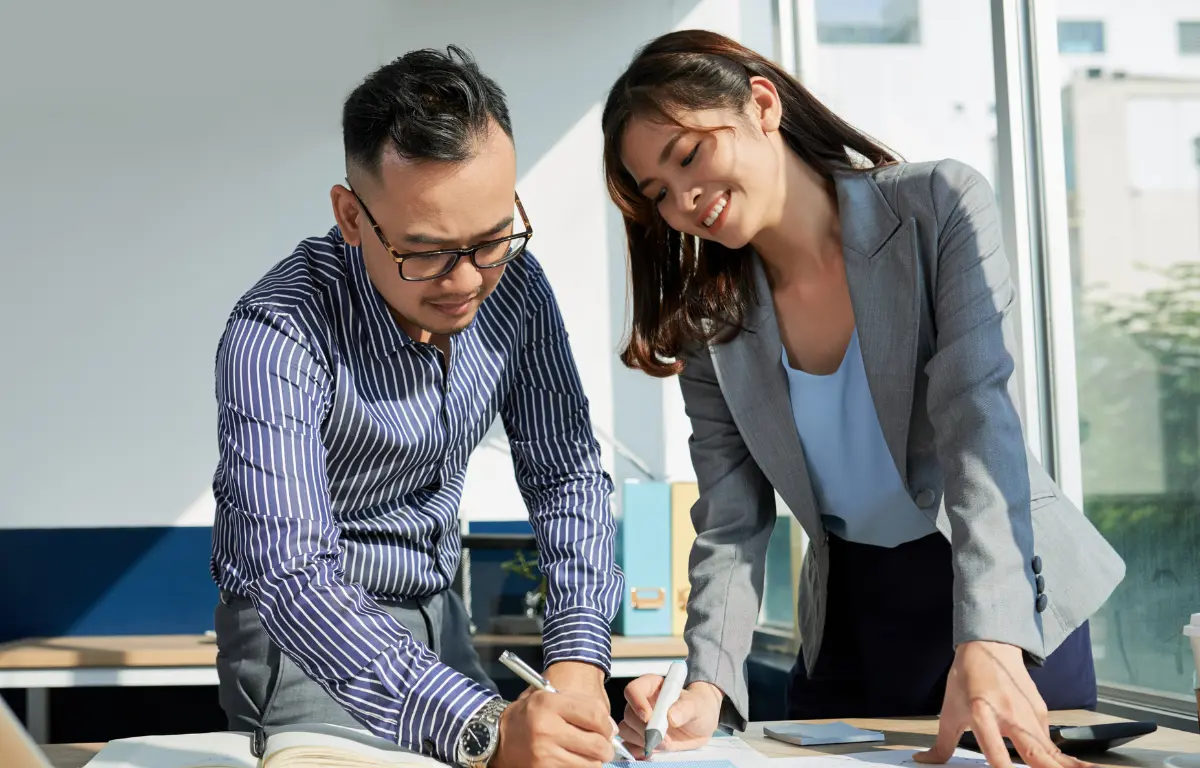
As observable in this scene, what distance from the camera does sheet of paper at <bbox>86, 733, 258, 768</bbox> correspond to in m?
1.21

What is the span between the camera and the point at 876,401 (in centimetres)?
151

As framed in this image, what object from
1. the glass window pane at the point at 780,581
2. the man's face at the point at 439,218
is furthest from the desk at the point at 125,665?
the man's face at the point at 439,218

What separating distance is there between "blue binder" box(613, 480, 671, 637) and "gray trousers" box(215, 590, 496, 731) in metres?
1.69

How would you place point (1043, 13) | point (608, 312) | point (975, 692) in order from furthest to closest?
point (608, 312) < point (1043, 13) < point (975, 692)

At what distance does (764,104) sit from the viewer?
1.57 m

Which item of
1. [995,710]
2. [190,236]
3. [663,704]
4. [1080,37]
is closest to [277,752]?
[663,704]

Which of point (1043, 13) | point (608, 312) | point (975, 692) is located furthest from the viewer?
point (608, 312)

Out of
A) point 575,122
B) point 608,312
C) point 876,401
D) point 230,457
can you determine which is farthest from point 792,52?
point 230,457

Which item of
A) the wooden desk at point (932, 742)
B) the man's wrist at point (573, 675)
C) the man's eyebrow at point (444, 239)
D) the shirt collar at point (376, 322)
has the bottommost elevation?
the wooden desk at point (932, 742)

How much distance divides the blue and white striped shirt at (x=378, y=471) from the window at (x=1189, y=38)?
1081mm

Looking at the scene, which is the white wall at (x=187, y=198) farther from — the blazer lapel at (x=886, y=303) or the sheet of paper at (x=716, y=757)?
the sheet of paper at (x=716, y=757)

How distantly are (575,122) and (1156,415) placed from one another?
7.87 ft

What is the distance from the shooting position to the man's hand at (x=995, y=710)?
1.15 meters

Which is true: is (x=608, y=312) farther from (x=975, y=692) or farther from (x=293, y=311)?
(x=975, y=692)
